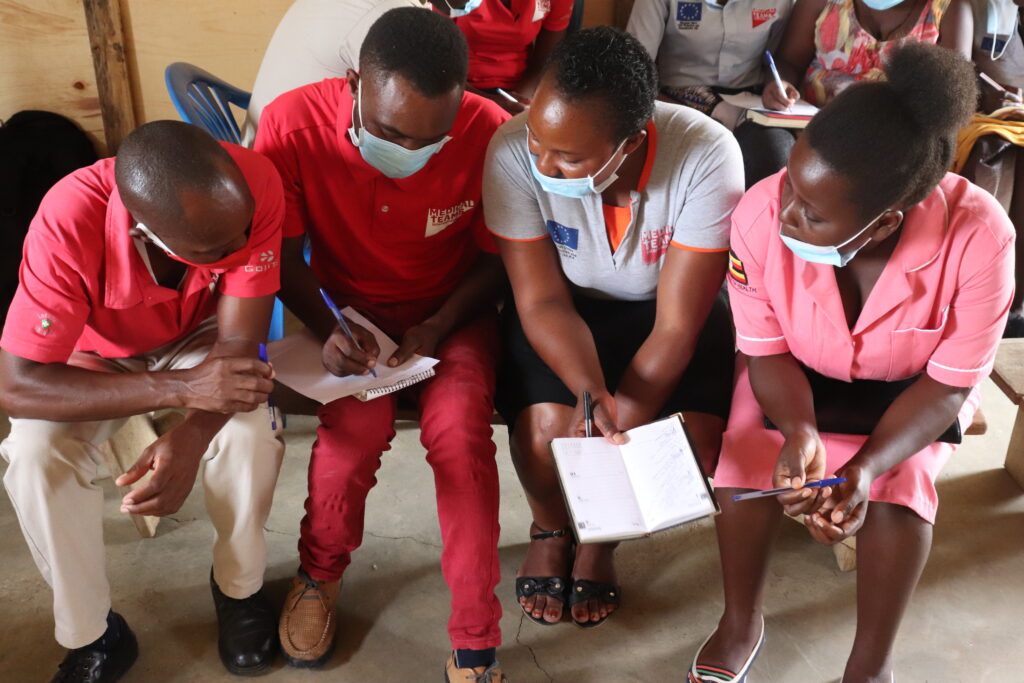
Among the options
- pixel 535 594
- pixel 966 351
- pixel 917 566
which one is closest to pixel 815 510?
pixel 917 566

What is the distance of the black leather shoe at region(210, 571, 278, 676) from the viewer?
1.95m

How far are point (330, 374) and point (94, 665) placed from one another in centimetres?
81

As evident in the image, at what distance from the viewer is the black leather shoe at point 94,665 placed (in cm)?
187

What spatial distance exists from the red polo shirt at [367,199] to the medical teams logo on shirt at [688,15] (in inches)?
48.1

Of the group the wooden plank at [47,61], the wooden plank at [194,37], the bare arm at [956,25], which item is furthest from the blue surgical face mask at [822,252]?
the wooden plank at [47,61]

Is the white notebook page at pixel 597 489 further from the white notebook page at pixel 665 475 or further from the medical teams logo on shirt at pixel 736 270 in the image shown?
the medical teams logo on shirt at pixel 736 270

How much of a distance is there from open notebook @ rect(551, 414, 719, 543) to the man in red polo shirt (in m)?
0.67

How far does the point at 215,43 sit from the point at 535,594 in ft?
7.76

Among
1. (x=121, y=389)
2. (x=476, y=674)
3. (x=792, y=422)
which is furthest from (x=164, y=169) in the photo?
(x=792, y=422)

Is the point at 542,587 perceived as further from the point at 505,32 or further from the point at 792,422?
the point at 505,32

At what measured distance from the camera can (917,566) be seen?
1758mm

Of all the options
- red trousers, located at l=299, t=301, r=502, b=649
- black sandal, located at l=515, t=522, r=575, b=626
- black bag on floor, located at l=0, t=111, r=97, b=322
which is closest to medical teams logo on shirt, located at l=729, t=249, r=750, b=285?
red trousers, located at l=299, t=301, r=502, b=649

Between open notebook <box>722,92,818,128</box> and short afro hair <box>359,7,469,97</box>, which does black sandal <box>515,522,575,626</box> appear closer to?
short afro hair <box>359,7,469,97</box>

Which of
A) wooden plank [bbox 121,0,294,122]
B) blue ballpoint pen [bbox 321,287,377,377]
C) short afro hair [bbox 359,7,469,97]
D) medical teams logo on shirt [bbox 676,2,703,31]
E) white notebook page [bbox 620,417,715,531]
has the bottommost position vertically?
white notebook page [bbox 620,417,715,531]
